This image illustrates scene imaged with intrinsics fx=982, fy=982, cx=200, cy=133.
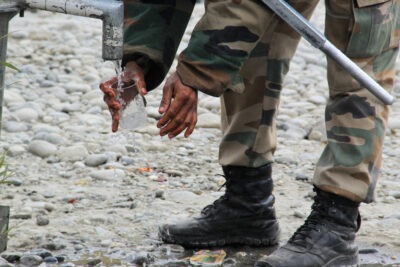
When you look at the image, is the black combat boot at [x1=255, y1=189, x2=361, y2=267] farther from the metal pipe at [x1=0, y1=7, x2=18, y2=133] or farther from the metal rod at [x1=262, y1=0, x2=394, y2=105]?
the metal pipe at [x1=0, y1=7, x2=18, y2=133]

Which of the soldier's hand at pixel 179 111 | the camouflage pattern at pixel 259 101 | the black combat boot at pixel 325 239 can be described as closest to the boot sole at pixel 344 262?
the black combat boot at pixel 325 239

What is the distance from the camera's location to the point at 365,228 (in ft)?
14.4

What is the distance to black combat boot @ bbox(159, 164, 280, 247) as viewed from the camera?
410 centimetres

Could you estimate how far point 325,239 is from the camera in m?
3.82

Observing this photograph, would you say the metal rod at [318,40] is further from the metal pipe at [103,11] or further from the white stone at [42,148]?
the white stone at [42,148]

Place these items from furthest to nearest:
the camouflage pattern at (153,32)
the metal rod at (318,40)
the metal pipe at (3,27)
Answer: the camouflage pattern at (153,32) < the metal pipe at (3,27) < the metal rod at (318,40)

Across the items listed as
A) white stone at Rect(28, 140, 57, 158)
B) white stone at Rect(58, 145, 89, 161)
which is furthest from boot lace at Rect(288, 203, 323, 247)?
white stone at Rect(28, 140, 57, 158)

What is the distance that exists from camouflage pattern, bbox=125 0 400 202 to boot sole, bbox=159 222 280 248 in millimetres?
302

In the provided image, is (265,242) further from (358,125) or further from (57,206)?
(57,206)

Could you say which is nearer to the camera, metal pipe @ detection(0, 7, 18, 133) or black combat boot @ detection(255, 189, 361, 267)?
metal pipe @ detection(0, 7, 18, 133)

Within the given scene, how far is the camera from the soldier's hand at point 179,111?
3334 millimetres

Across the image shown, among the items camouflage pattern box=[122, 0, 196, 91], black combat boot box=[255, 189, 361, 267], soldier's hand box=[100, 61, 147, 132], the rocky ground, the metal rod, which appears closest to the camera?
the metal rod

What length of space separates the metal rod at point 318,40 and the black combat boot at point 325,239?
586 mm

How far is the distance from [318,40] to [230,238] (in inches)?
45.5
